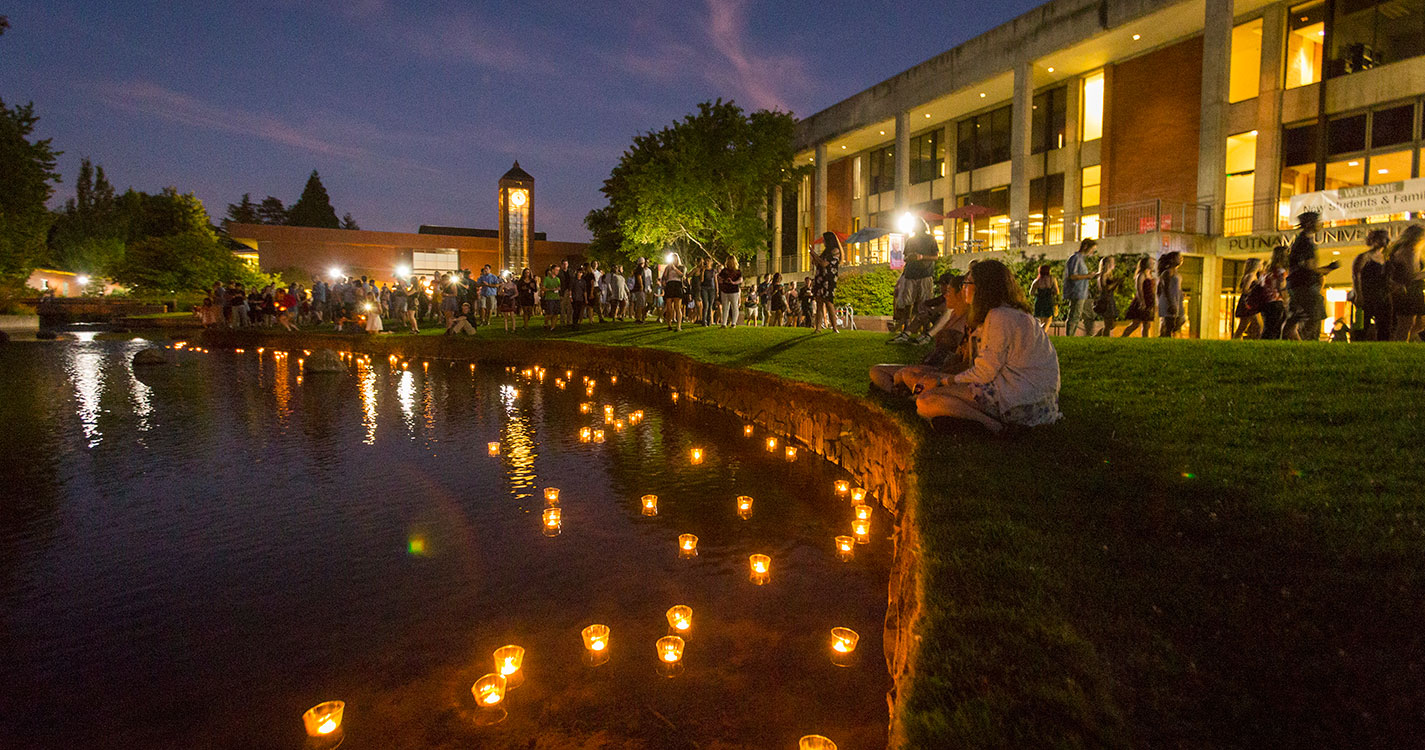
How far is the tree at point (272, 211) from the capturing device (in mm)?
100625

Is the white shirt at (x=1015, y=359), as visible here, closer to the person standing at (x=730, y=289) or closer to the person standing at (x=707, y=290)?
the person standing at (x=730, y=289)

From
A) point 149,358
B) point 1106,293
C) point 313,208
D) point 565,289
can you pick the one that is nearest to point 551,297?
point 565,289

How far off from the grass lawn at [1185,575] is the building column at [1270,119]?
61.7 ft

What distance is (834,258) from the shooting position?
13.0 m

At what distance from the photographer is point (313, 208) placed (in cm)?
8500

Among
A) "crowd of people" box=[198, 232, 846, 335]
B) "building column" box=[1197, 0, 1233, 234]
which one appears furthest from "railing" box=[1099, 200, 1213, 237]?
"crowd of people" box=[198, 232, 846, 335]

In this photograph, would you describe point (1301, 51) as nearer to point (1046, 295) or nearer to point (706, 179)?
point (1046, 295)

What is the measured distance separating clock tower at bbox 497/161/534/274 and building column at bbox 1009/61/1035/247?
2549 centimetres

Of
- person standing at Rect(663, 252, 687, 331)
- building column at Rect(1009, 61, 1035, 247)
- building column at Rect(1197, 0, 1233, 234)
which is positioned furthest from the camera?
building column at Rect(1009, 61, 1035, 247)

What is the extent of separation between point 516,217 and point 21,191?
21.6 metres

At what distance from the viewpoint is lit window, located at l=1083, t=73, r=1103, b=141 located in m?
25.8

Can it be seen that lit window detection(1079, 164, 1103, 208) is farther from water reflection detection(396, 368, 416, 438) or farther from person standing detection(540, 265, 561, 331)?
water reflection detection(396, 368, 416, 438)

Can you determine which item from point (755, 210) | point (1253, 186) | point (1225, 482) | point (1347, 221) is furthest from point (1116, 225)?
point (1225, 482)

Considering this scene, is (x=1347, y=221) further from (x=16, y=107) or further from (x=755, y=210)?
(x=16, y=107)
